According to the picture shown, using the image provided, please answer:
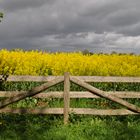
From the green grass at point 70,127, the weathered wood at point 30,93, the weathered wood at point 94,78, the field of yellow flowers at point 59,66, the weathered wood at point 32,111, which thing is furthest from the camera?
the field of yellow flowers at point 59,66

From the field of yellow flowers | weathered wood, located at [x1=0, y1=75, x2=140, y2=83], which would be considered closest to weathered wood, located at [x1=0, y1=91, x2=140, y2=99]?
weathered wood, located at [x1=0, y1=75, x2=140, y2=83]

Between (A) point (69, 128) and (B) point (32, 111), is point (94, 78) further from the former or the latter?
(B) point (32, 111)

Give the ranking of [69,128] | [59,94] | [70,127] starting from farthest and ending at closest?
[59,94], [70,127], [69,128]

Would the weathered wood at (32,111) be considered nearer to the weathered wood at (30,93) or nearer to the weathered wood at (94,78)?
the weathered wood at (30,93)

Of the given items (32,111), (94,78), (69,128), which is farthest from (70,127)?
(94,78)

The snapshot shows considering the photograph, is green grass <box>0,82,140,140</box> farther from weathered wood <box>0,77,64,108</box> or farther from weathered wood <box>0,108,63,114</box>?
weathered wood <box>0,77,64,108</box>

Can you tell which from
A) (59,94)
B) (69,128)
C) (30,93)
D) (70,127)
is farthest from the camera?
(59,94)

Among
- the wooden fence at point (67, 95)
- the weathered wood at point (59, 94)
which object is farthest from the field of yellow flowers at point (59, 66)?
the wooden fence at point (67, 95)

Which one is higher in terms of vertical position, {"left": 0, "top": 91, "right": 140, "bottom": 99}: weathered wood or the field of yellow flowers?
the field of yellow flowers

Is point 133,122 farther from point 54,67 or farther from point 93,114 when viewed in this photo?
point 54,67

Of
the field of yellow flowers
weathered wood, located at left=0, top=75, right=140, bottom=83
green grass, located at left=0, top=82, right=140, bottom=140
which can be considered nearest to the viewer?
green grass, located at left=0, top=82, right=140, bottom=140

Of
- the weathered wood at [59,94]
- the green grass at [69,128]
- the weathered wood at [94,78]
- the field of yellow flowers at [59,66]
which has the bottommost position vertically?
the green grass at [69,128]

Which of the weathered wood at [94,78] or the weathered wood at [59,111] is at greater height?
the weathered wood at [94,78]

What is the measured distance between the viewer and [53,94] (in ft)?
43.4
